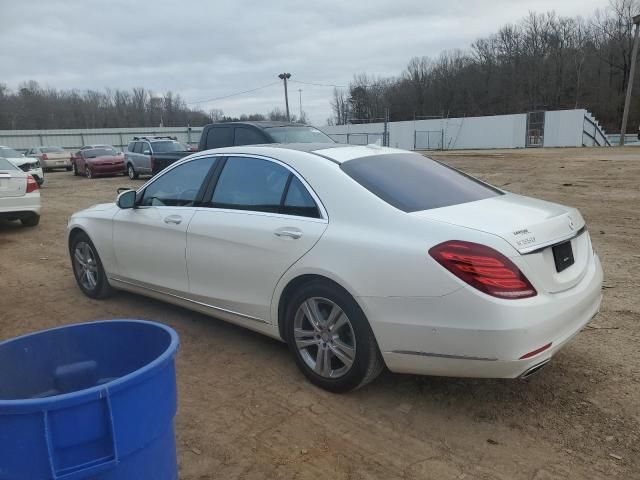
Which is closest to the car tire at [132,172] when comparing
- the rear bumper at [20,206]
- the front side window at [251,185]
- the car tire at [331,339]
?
the rear bumper at [20,206]

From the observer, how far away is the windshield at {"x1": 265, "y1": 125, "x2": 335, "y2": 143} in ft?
33.1

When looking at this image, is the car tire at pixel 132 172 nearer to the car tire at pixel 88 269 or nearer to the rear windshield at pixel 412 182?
the car tire at pixel 88 269

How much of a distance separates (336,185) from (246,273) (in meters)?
0.93

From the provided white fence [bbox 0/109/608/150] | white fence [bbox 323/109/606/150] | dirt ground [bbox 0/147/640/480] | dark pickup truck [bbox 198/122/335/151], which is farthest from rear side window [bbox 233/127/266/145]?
white fence [bbox 323/109/606/150]

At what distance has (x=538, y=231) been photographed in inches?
120

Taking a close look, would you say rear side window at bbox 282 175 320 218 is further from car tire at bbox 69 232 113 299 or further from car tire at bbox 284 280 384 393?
car tire at bbox 69 232 113 299

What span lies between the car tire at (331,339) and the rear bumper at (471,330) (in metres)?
0.12

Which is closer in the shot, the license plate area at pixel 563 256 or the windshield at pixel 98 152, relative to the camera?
the license plate area at pixel 563 256

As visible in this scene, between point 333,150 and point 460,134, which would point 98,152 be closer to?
point 333,150

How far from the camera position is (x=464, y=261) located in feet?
9.29

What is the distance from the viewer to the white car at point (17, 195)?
9.91 metres

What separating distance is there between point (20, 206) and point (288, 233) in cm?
860

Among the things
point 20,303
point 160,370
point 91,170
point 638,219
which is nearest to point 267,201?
point 160,370

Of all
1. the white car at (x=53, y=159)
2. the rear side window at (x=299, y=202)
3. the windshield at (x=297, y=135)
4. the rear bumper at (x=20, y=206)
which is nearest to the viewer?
the rear side window at (x=299, y=202)
